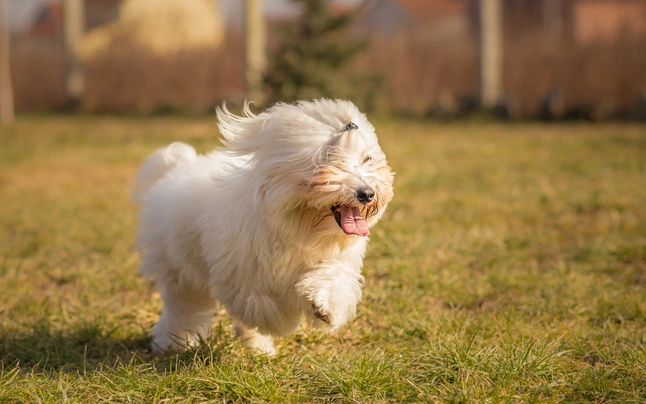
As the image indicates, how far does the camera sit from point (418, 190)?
7523mm

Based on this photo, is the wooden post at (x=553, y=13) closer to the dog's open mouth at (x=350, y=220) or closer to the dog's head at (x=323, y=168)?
the dog's head at (x=323, y=168)

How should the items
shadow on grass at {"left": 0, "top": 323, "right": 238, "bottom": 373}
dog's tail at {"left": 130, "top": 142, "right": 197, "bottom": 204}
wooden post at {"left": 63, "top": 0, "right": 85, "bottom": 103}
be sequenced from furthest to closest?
wooden post at {"left": 63, "top": 0, "right": 85, "bottom": 103} → dog's tail at {"left": 130, "top": 142, "right": 197, "bottom": 204} → shadow on grass at {"left": 0, "top": 323, "right": 238, "bottom": 373}

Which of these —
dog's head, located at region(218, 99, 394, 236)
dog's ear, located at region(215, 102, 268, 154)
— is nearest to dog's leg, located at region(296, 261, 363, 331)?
dog's head, located at region(218, 99, 394, 236)

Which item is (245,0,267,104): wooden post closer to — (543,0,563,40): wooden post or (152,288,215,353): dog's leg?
(152,288,215,353): dog's leg

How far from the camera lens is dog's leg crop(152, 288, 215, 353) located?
3.59m

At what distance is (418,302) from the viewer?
161 inches

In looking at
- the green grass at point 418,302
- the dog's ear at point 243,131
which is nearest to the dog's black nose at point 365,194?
the dog's ear at point 243,131

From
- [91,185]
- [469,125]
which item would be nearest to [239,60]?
[469,125]

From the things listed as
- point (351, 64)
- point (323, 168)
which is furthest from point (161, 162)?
point (351, 64)

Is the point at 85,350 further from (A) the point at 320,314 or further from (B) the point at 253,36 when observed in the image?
(B) the point at 253,36

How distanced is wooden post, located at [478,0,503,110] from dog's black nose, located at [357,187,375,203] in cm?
1231

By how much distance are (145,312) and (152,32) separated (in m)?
21.0

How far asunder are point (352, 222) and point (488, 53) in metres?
12.7

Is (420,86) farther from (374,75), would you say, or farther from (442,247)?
(442,247)
